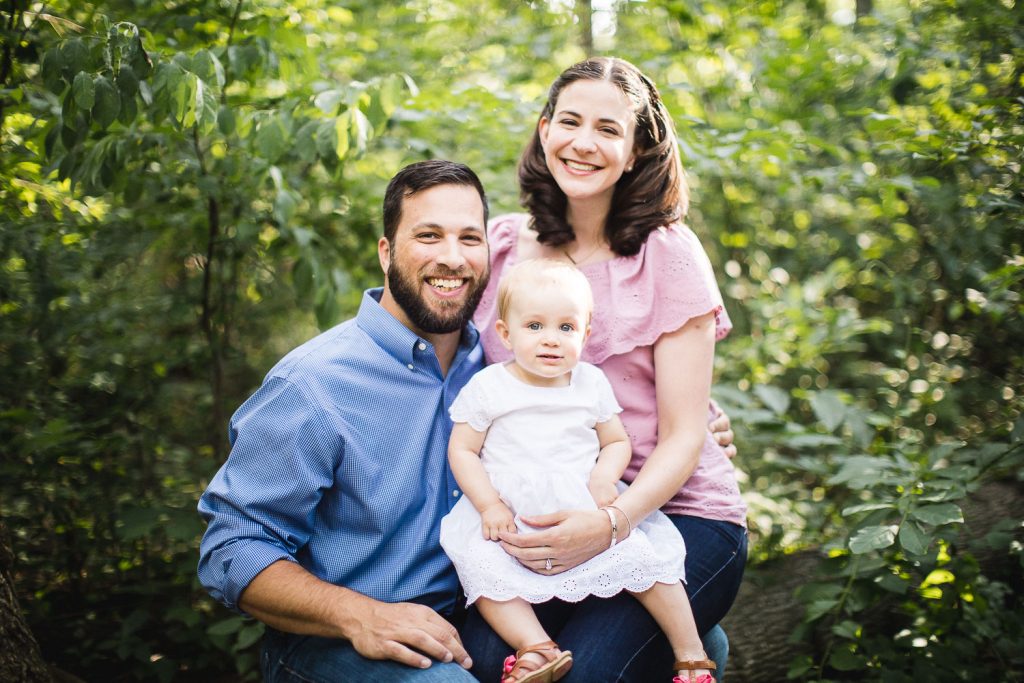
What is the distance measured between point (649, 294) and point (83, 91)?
163 cm

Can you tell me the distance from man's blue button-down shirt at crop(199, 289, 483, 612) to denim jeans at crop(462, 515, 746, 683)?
0.23 meters

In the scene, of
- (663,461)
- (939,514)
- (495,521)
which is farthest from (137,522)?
(939,514)

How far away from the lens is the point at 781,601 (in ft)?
9.71

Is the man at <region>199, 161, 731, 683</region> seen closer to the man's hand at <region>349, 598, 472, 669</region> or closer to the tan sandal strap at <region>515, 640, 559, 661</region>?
the man's hand at <region>349, 598, 472, 669</region>

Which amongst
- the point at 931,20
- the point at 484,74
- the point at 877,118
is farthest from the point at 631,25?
the point at 877,118

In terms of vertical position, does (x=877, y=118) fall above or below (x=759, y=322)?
above

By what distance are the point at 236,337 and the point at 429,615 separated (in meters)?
2.69

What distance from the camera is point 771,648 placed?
2816 millimetres

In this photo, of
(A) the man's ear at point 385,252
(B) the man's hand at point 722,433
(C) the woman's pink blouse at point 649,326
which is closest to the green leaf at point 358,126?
(A) the man's ear at point 385,252

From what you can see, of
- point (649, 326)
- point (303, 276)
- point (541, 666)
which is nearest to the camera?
point (541, 666)

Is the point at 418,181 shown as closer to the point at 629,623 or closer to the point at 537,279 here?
the point at 537,279

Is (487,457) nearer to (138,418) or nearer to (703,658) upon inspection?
(703,658)

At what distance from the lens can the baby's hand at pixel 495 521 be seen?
187 centimetres

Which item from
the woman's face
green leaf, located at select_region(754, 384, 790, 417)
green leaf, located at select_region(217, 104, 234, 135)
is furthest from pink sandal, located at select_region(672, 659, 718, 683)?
green leaf, located at select_region(217, 104, 234, 135)
